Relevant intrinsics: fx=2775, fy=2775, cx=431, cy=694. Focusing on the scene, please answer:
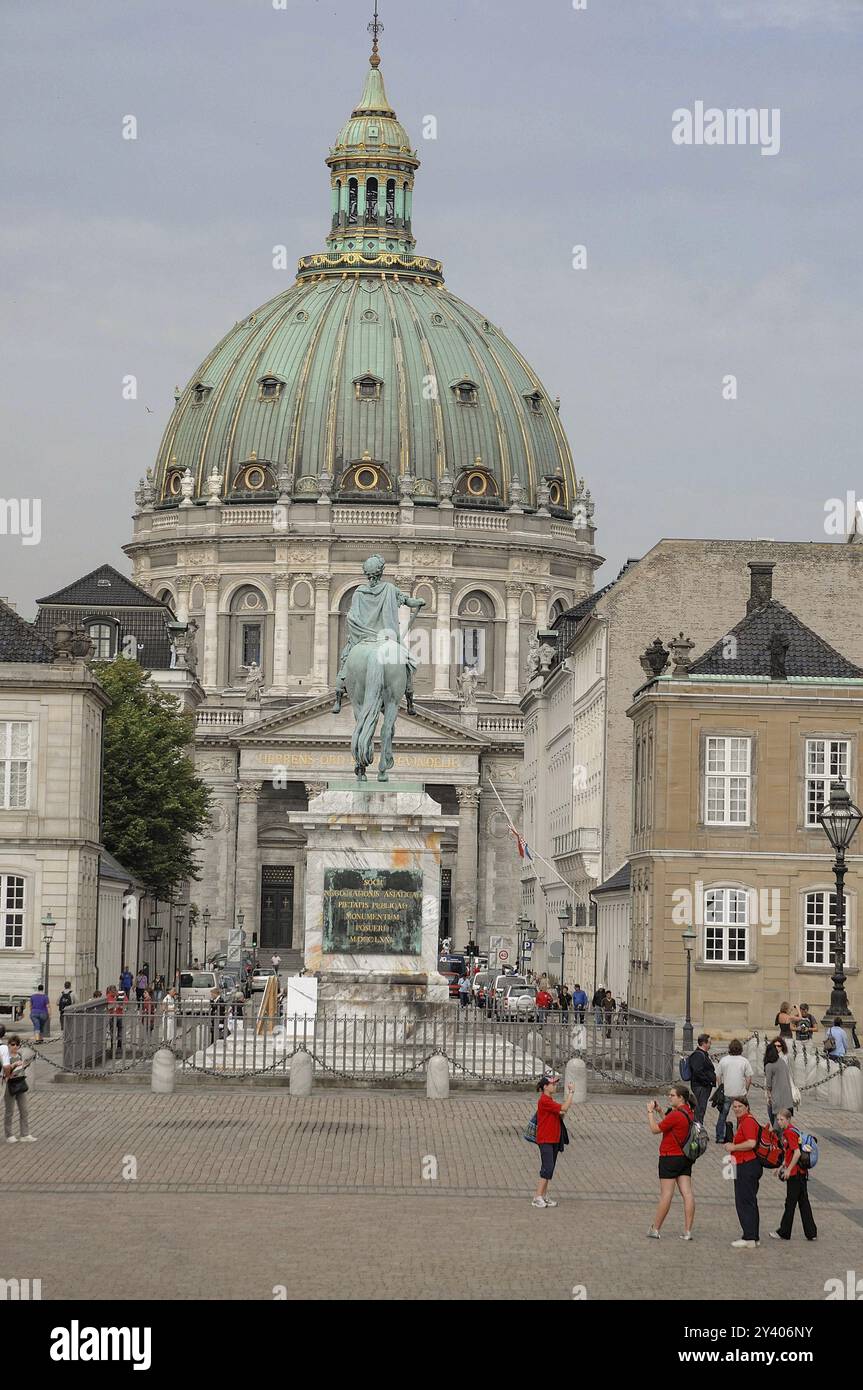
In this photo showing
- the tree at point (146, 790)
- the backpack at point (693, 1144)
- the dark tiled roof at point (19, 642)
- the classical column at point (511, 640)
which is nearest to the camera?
the backpack at point (693, 1144)

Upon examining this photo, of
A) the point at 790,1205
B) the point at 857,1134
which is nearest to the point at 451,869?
the point at 857,1134

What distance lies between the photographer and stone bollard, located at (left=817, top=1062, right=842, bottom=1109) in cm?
3950

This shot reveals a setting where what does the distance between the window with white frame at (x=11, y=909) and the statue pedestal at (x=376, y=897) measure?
86.9 ft

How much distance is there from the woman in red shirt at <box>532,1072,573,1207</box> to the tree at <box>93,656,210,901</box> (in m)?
59.1

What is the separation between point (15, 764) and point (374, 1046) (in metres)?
29.3

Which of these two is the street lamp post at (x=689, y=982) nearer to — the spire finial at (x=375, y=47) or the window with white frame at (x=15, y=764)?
the window with white frame at (x=15, y=764)

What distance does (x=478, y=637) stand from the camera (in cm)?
16388

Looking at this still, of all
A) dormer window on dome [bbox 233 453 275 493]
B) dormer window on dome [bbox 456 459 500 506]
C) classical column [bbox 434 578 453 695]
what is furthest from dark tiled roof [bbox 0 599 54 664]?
dormer window on dome [bbox 456 459 500 506]

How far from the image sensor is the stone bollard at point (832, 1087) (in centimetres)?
3950

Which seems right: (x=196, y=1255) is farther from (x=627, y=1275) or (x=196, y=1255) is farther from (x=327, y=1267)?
(x=627, y=1275)

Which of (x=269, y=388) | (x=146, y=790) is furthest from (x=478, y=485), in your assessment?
(x=146, y=790)

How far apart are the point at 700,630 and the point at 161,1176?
51.4m

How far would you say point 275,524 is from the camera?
162 meters

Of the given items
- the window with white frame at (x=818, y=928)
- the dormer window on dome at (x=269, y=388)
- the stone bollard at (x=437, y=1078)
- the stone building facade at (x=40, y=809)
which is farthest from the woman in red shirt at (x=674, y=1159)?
the dormer window on dome at (x=269, y=388)
